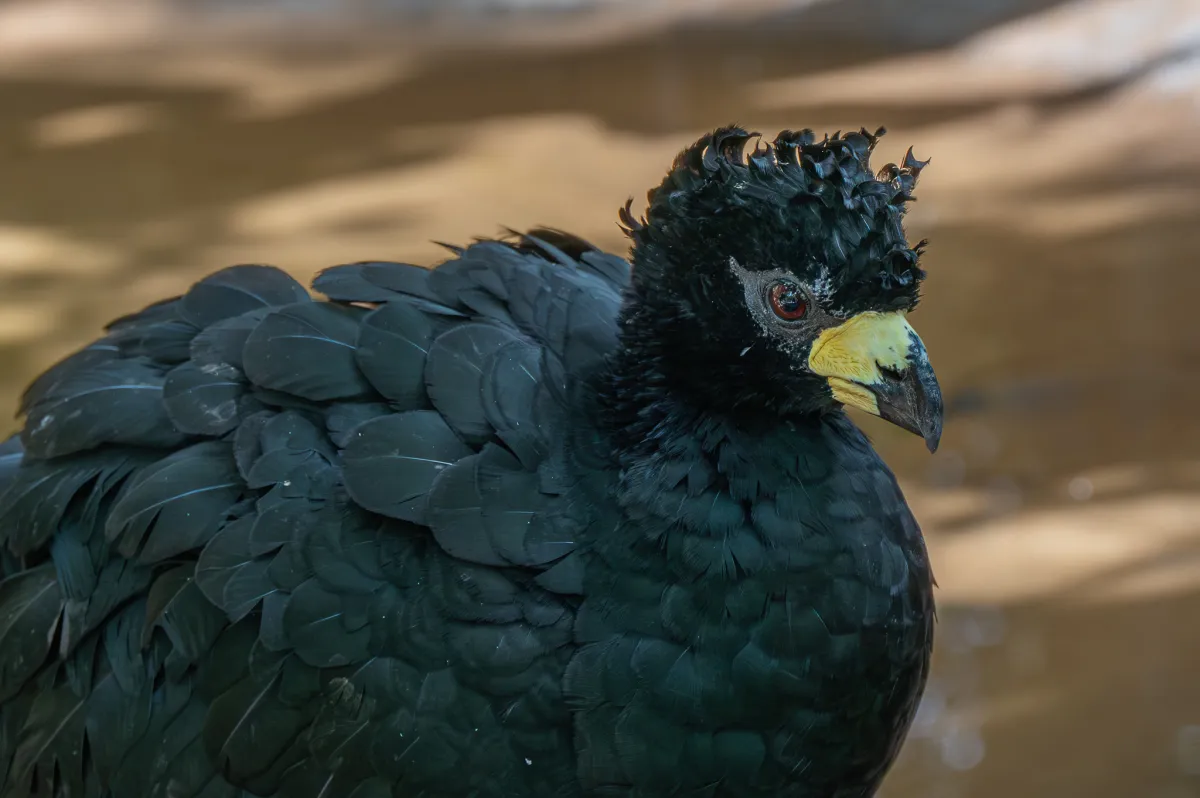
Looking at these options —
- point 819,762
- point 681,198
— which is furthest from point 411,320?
point 819,762

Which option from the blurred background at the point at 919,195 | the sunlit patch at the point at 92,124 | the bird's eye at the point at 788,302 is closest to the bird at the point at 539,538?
the bird's eye at the point at 788,302

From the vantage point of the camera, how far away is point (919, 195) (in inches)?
257

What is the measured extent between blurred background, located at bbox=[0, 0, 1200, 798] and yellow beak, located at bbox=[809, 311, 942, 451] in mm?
1958

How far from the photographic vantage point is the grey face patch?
7.85ft

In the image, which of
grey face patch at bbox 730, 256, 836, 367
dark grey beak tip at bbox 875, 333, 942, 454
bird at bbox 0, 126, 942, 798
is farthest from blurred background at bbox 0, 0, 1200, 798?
grey face patch at bbox 730, 256, 836, 367

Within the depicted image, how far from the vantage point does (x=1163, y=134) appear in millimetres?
6859

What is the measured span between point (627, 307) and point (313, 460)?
0.64 metres

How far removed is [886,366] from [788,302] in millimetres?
195

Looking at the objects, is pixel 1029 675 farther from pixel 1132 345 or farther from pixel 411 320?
pixel 411 320

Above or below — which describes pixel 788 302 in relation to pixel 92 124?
above

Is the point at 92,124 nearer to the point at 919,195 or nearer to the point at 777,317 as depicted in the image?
the point at 919,195

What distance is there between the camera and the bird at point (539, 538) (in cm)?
240

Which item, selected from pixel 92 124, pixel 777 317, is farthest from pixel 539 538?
pixel 92 124

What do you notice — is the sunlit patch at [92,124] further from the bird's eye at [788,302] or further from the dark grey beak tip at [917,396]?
the dark grey beak tip at [917,396]
